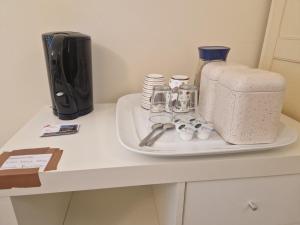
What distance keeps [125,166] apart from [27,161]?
9.0 inches

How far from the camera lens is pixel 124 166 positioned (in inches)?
18.5

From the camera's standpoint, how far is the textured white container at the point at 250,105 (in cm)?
48

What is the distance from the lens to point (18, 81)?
0.83 metres

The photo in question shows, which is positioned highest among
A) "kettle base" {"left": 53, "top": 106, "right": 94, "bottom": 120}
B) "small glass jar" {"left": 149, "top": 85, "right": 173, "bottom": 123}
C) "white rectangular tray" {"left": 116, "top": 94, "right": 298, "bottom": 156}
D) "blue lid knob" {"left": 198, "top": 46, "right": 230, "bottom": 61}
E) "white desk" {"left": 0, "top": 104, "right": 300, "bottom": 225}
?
"blue lid knob" {"left": 198, "top": 46, "right": 230, "bottom": 61}

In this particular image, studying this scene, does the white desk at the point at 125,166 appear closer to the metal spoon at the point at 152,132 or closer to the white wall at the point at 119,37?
the metal spoon at the point at 152,132

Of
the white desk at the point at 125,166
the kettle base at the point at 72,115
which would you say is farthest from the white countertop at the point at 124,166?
the kettle base at the point at 72,115

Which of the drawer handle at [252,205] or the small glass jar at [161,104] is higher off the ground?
the small glass jar at [161,104]

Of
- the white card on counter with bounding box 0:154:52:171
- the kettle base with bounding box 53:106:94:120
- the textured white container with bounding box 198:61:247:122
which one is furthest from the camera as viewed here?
the kettle base with bounding box 53:106:94:120

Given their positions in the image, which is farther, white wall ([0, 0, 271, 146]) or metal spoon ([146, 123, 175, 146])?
white wall ([0, 0, 271, 146])

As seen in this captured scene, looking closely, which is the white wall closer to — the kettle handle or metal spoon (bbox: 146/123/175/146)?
the kettle handle

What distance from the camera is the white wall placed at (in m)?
0.77

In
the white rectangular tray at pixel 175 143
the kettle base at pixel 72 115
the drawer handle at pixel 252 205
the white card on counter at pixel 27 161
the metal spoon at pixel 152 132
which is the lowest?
the drawer handle at pixel 252 205

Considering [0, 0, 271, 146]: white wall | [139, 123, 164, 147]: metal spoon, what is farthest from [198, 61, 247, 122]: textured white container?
[0, 0, 271, 146]: white wall

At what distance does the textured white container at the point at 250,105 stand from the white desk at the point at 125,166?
0.05 m
